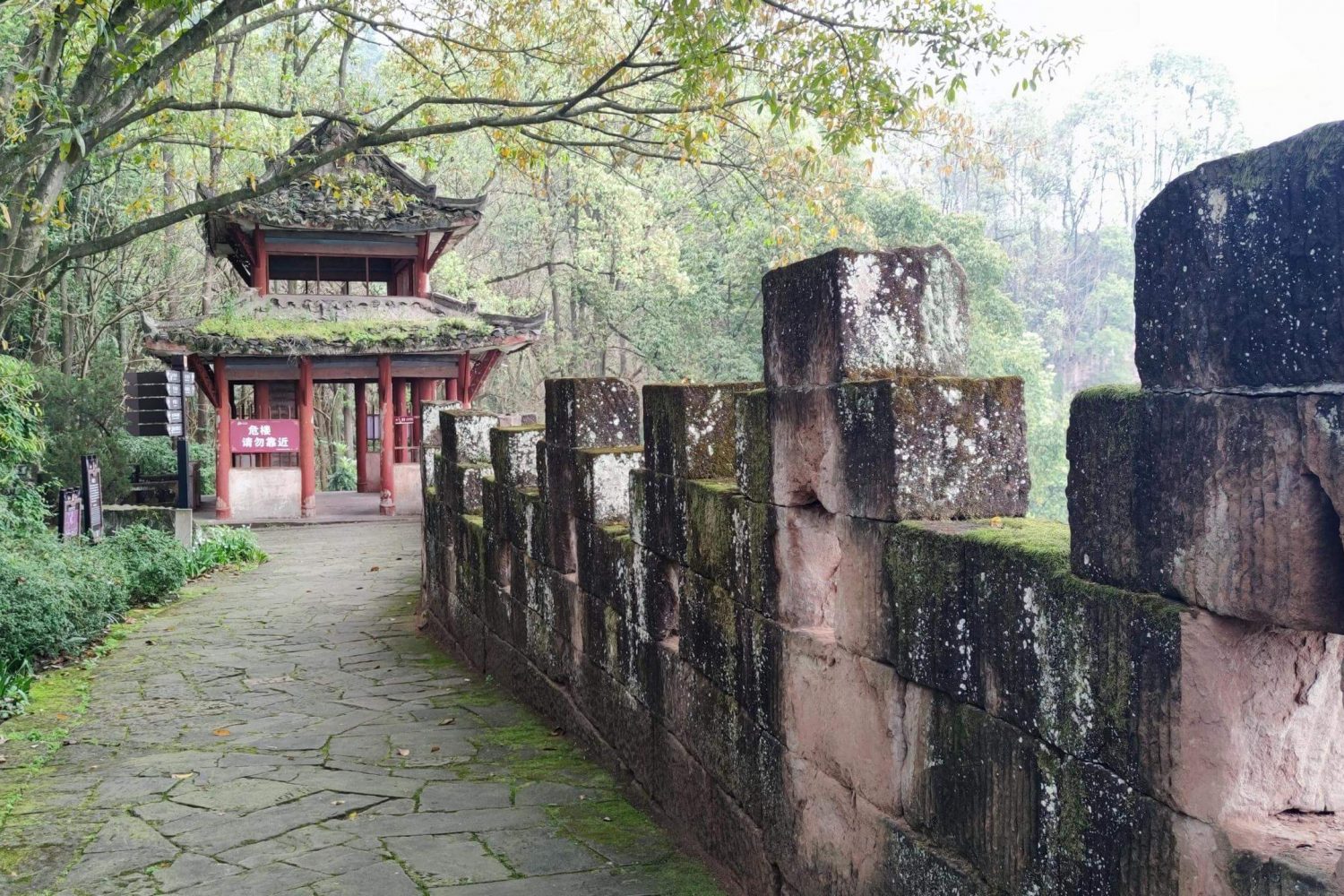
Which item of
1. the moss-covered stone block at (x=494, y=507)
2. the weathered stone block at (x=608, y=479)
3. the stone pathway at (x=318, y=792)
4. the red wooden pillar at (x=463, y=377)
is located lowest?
the stone pathway at (x=318, y=792)

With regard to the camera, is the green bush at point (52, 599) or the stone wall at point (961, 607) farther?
the green bush at point (52, 599)

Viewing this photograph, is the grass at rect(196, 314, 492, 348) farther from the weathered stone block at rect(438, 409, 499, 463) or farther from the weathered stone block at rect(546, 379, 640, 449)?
the weathered stone block at rect(546, 379, 640, 449)

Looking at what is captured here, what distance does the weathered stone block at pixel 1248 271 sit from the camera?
1.78 metres

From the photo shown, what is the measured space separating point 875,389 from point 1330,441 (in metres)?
1.50

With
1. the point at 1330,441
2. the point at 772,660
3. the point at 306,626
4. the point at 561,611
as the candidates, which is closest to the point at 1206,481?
the point at 1330,441

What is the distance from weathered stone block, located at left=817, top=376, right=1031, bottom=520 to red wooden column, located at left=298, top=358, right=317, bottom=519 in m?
20.7

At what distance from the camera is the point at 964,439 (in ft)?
10.4

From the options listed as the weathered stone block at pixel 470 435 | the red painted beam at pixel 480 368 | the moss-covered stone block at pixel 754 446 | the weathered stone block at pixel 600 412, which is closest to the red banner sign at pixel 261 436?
the red painted beam at pixel 480 368

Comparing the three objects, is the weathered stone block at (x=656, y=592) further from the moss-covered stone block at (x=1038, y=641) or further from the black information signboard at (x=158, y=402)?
the black information signboard at (x=158, y=402)

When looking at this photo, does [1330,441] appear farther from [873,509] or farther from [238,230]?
[238,230]

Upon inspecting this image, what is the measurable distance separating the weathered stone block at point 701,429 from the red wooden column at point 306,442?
62.4 feet

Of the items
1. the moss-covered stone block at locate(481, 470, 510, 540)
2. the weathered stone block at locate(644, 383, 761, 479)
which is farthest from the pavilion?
the weathered stone block at locate(644, 383, 761, 479)

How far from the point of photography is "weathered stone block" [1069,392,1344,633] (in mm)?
1838

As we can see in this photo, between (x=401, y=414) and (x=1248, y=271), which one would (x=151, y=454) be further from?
(x=1248, y=271)
